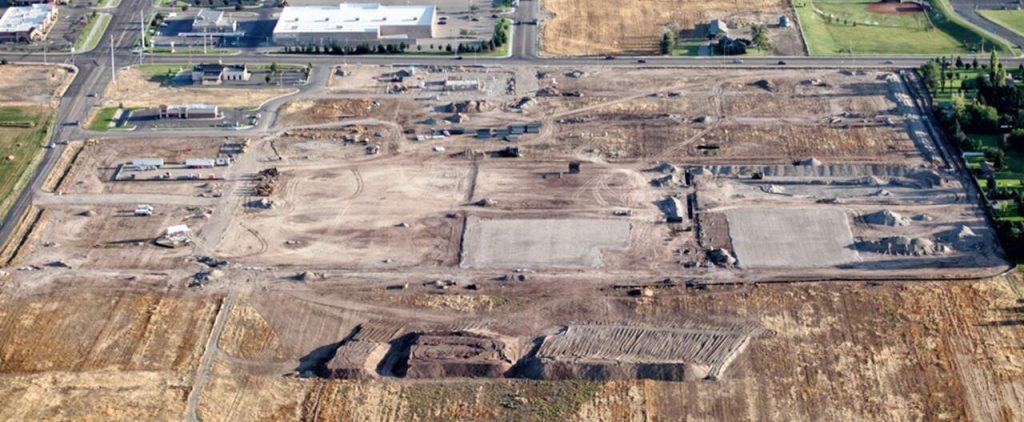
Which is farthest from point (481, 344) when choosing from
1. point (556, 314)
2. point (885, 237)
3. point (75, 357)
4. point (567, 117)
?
point (567, 117)

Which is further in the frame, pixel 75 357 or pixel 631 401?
pixel 75 357

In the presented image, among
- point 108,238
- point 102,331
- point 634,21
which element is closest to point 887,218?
point 634,21

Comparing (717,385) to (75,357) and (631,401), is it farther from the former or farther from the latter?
(75,357)

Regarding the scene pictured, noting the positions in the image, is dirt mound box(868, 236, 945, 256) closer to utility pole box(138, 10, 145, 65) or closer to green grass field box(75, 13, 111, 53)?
utility pole box(138, 10, 145, 65)

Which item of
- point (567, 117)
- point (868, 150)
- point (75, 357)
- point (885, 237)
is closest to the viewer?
point (75, 357)

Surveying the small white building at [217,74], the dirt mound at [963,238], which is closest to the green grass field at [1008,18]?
the dirt mound at [963,238]

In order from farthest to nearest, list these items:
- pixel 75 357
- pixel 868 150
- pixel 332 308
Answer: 1. pixel 868 150
2. pixel 332 308
3. pixel 75 357

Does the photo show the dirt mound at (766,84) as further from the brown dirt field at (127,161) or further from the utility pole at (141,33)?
the utility pole at (141,33)

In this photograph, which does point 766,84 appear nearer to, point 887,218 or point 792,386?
point 887,218
